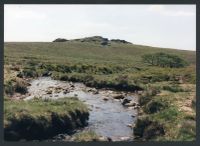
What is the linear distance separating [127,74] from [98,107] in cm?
131

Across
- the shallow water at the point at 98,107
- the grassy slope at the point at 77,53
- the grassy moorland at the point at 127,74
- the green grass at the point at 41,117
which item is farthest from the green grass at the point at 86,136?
the grassy slope at the point at 77,53

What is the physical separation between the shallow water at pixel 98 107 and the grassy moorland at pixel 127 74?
0.25 m

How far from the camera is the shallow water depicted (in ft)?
43.3

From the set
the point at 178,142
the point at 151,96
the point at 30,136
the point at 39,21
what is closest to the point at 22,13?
the point at 39,21

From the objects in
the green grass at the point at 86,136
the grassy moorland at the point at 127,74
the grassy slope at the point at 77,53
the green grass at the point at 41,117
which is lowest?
the green grass at the point at 86,136

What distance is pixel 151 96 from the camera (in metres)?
13.9

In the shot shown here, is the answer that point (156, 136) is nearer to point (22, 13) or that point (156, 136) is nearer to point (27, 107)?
point (27, 107)

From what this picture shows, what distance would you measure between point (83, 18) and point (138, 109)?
3.21 meters

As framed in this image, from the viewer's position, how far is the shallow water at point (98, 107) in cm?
1321

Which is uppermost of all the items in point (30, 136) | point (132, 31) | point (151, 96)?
point (132, 31)

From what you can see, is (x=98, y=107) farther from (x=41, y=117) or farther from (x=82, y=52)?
(x=82, y=52)

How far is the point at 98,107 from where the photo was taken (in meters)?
14.1

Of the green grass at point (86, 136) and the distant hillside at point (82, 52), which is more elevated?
the distant hillside at point (82, 52)

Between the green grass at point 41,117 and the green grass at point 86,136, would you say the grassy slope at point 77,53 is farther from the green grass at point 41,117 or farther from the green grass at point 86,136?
the green grass at point 86,136
